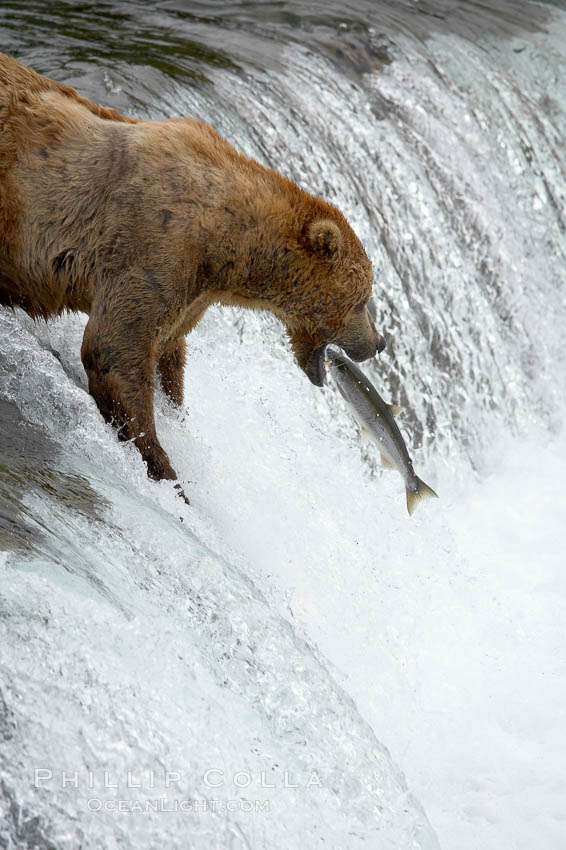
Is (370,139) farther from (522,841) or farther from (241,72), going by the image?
(522,841)

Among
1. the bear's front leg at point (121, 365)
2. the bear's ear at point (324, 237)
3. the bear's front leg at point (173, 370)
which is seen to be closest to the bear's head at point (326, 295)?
the bear's ear at point (324, 237)

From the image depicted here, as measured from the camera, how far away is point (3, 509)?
2350mm

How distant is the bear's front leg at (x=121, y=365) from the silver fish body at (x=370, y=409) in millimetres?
827

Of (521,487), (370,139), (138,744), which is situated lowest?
(521,487)

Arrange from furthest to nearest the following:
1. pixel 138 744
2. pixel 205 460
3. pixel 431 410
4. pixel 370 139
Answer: pixel 370 139
pixel 431 410
pixel 205 460
pixel 138 744

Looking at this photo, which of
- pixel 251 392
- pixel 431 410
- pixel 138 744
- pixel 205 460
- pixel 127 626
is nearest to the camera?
pixel 138 744

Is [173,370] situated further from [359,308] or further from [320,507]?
[320,507]

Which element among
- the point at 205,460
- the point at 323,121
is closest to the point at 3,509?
the point at 205,460

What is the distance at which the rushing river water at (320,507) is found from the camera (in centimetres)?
202

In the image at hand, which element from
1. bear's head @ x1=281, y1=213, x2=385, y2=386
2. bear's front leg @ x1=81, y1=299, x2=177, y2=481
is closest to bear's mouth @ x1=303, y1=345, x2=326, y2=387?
bear's head @ x1=281, y1=213, x2=385, y2=386

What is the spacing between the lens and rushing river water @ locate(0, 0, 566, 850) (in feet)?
6.63

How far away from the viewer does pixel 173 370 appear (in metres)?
3.68

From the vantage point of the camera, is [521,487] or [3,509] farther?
[521,487]

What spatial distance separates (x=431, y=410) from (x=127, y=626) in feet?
12.1
